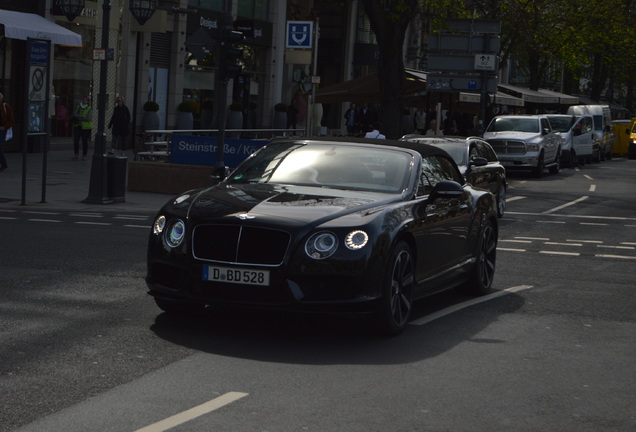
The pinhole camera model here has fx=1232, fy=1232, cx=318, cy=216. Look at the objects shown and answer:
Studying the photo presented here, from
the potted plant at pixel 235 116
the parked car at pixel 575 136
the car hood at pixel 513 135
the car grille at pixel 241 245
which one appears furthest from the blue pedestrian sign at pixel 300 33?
the car grille at pixel 241 245

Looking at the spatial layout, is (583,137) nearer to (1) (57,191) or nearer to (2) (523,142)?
(2) (523,142)

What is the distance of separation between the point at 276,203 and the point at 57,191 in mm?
14787

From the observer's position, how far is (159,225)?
29.5ft

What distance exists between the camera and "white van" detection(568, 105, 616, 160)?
54250 millimetres

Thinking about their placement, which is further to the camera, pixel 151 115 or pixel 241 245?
pixel 151 115

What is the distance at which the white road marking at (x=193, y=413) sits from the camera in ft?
19.8

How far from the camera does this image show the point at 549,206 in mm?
25203


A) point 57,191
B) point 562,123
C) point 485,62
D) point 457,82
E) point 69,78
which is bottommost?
point 57,191

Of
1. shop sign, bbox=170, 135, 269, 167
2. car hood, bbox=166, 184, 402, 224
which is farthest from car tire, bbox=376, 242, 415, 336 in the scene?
shop sign, bbox=170, 135, 269, 167

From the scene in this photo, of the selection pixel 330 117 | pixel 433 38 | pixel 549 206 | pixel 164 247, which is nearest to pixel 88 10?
pixel 433 38

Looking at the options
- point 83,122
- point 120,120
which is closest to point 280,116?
point 120,120

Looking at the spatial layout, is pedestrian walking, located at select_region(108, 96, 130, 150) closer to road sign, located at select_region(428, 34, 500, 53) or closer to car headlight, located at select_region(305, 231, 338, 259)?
road sign, located at select_region(428, 34, 500, 53)

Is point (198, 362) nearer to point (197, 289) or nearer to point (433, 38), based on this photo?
point (197, 289)

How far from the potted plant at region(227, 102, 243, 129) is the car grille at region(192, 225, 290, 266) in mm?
36621
